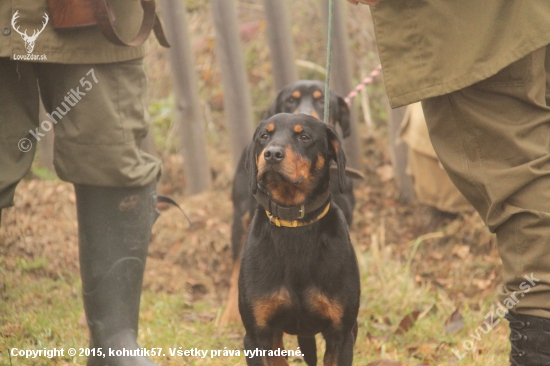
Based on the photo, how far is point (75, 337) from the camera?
359cm

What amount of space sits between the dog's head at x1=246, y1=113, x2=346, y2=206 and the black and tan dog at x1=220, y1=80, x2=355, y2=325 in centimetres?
106

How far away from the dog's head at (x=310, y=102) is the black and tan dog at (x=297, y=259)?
1.86 metres

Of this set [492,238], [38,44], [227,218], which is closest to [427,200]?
[492,238]

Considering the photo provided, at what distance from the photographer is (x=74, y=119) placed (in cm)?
293

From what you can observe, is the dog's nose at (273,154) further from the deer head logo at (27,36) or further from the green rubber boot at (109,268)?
the deer head logo at (27,36)

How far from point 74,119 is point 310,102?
88.5 inches

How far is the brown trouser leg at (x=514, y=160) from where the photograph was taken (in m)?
2.50

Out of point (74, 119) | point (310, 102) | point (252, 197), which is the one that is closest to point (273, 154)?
point (74, 119)

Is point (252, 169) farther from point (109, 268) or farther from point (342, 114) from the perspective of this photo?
point (342, 114)

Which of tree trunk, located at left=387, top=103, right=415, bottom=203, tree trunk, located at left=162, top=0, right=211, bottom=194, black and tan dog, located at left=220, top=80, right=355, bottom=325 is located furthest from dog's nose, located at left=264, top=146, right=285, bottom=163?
tree trunk, located at left=387, top=103, right=415, bottom=203

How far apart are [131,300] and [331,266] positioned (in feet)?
3.27

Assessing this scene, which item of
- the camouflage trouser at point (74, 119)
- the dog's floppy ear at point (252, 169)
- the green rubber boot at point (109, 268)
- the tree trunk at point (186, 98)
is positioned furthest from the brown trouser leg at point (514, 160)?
the tree trunk at point (186, 98)

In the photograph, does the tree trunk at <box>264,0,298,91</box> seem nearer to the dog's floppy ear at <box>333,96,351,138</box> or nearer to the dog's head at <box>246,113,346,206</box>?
the dog's floppy ear at <box>333,96,351,138</box>

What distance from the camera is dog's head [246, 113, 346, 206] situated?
282 centimetres
